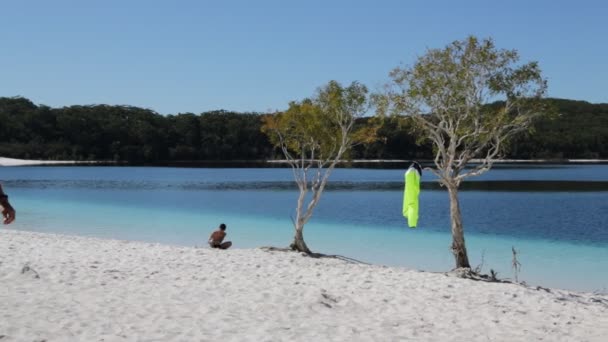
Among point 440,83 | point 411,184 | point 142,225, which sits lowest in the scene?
point 142,225

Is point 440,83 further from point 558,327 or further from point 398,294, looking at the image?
point 558,327

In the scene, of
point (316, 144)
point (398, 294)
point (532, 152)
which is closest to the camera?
point (398, 294)

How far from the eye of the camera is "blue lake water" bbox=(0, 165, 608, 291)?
19.3 meters

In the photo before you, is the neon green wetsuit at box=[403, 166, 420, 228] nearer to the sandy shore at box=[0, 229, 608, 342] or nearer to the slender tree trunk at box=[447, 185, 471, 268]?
the slender tree trunk at box=[447, 185, 471, 268]

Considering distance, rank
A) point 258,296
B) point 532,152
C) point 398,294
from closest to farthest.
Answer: point 258,296 < point 398,294 < point 532,152

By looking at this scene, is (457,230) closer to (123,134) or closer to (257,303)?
(257,303)

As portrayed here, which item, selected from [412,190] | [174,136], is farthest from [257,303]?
[174,136]

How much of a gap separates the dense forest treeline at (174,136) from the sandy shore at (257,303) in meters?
105

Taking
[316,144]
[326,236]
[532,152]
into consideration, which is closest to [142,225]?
[326,236]

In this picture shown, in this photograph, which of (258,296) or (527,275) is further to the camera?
(527,275)

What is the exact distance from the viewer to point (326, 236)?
24297 millimetres

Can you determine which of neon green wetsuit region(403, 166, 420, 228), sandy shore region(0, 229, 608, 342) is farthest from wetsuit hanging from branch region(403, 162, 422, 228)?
sandy shore region(0, 229, 608, 342)

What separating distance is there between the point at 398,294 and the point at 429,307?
0.97 meters

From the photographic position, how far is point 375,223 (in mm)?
29016
